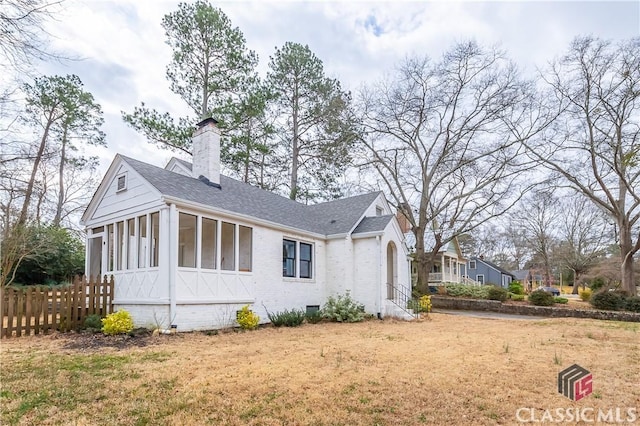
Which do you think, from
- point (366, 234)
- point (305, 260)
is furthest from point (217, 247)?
point (366, 234)

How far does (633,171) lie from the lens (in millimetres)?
20625

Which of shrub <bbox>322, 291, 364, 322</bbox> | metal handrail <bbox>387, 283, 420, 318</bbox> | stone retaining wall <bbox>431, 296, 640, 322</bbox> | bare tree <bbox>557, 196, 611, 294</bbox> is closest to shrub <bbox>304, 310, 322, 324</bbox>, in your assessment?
shrub <bbox>322, 291, 364, 322</bbox>

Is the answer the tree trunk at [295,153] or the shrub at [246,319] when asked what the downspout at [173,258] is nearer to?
the shrub at [246,319]

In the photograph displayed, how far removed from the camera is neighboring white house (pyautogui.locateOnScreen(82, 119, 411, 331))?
10.1 meters

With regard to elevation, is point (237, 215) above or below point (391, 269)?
above

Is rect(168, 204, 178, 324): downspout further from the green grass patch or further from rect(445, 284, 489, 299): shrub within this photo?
rect(445, 284, 489, 299): shrub

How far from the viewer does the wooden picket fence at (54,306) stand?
894cm

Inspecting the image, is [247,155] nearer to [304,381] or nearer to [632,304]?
[304,381]

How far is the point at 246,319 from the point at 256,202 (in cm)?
475

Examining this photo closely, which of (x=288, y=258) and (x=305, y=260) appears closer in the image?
(x=288, y=258)

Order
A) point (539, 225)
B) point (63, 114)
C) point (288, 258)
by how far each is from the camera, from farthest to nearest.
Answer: point (539, 225) < point (63, 114) < point (288, 258)

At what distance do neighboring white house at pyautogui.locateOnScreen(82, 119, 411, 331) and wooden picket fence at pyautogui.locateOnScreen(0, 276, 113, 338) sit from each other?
58cm

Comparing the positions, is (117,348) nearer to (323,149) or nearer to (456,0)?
(456,0)

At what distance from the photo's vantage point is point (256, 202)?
14297 millimetres
